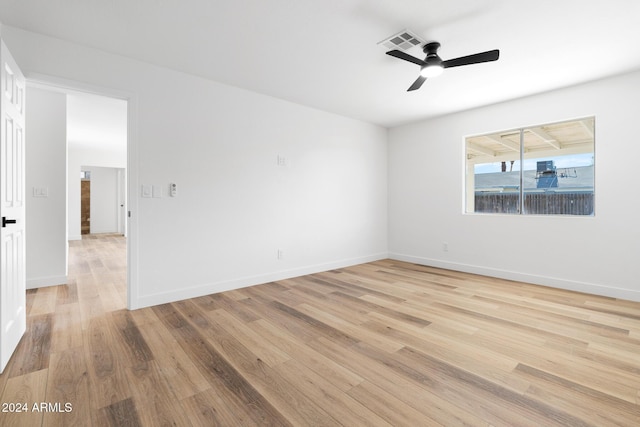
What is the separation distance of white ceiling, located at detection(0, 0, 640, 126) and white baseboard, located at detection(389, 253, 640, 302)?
245 centimetres

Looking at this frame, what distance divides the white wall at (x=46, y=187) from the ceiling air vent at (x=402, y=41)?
4326mm

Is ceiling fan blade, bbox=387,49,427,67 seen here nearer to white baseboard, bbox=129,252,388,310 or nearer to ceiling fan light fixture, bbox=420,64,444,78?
ceiling fan light fixture, bbox=420,64,444,78

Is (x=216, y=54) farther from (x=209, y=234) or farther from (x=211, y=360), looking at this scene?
(x=211, y=360)

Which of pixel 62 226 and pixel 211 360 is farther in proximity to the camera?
pixel 62 226

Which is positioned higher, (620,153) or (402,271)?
(620,153)

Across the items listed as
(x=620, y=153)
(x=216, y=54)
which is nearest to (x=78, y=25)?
(x=216, y=54)

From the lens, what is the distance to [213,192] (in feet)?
11.7

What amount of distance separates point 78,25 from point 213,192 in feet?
6.08

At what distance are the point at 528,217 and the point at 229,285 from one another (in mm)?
4120

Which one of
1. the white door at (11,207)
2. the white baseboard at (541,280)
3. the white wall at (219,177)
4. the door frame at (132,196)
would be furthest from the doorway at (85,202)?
the white baseboard at (541,280)

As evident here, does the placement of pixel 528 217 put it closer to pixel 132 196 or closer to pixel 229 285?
pixel 229 285

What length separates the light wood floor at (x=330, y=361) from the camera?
1.55 m

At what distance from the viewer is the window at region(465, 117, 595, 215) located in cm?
381

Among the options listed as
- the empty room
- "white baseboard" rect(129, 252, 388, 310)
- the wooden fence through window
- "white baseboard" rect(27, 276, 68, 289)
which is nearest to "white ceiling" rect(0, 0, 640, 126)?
the empty room
